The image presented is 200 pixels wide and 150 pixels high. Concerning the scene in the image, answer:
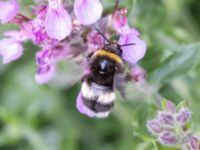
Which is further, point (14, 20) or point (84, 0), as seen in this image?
point (14, 20)

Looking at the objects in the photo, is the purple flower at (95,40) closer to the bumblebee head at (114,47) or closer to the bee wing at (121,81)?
the bumblebee head at (114,47)

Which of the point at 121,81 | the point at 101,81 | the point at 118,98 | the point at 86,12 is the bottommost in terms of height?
the point at 118,98

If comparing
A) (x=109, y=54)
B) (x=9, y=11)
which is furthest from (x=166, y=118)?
(x=9, y=11)

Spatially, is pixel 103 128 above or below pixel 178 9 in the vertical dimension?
below

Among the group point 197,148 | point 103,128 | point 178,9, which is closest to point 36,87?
point 103,128

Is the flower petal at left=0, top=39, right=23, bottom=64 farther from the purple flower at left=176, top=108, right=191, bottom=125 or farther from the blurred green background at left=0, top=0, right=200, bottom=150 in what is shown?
the purple flower at left=176, top=108, right=191, bottom=125

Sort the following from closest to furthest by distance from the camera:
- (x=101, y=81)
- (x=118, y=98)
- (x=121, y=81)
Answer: (x=101, y=81)
(x=121, y=81)
(x=118, y=98)

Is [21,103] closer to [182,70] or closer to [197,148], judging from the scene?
[182,70]

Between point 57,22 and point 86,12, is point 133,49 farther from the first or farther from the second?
point 57,22
